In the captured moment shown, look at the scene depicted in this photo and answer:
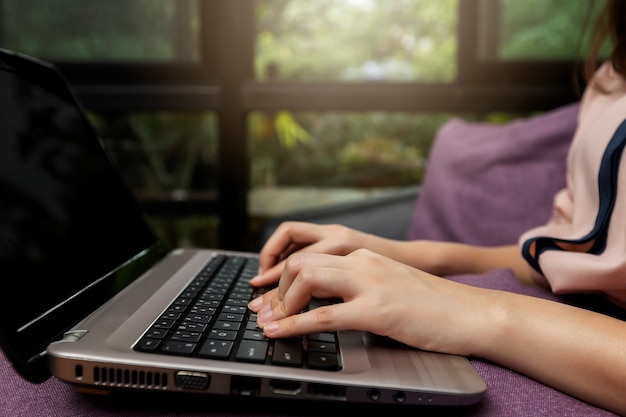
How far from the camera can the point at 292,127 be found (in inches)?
71.2

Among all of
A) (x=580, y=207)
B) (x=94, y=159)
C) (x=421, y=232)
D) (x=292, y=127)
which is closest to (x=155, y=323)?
(x=94, y=159)

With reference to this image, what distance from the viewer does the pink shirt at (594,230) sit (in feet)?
1.98

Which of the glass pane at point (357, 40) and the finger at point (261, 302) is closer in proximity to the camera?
the finger at point (261, 302)

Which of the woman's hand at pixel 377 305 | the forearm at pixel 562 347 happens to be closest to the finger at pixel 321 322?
the woman's hand at pixel 377 305

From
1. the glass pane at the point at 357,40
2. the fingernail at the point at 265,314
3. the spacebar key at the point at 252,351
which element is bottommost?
the spacebar key at the point at 252,351

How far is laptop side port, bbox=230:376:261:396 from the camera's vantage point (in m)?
0.41

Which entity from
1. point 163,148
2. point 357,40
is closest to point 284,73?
point 357,40

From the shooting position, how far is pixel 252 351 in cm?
44

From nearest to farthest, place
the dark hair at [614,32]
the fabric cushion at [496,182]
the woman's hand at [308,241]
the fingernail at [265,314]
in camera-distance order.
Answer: the fingernail at [265,314], the woman's hand at [308,241], the dark hair at [614,32], the fabric cushion at [496,182]

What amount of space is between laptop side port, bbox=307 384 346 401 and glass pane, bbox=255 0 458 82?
1473mm

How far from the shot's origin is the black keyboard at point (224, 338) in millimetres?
432

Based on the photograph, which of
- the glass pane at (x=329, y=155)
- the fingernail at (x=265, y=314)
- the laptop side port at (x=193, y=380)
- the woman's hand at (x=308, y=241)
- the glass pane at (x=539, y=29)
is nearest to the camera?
the laptop side port at (x=193, y=380)

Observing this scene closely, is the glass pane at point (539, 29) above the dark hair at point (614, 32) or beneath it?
above

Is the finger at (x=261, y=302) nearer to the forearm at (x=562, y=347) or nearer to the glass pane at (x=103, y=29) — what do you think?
the forearm at (x=562, y=347)
